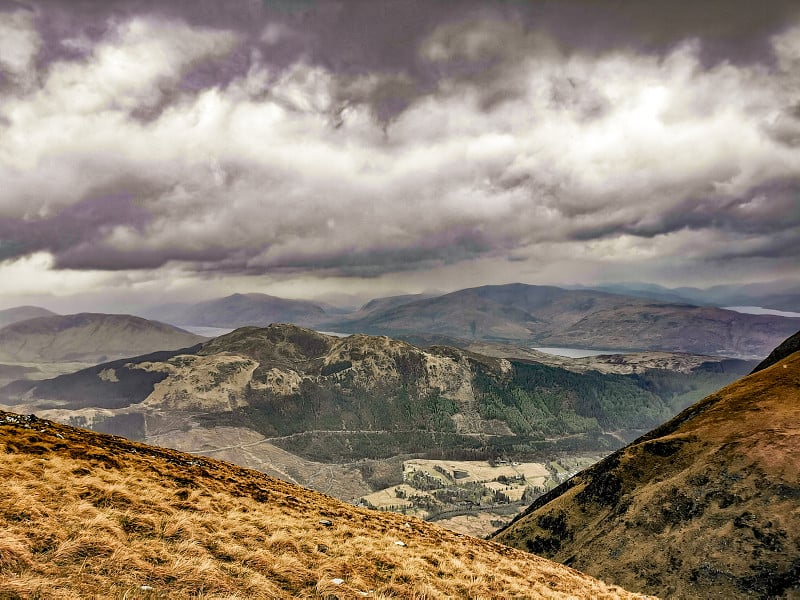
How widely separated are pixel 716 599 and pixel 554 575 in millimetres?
71450

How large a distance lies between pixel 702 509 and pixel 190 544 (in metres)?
122

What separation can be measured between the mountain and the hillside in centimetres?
6899

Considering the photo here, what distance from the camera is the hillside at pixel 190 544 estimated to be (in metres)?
15.9

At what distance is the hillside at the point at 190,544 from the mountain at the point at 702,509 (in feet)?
226

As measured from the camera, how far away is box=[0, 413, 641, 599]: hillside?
15906 millimetres

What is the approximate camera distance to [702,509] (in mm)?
97438

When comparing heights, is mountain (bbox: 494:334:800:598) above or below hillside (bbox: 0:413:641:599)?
below

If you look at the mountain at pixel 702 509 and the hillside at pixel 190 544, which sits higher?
the hillside at pixel 190 544

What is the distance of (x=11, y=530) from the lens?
1659cm

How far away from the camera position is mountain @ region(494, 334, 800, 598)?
79938 millimetres

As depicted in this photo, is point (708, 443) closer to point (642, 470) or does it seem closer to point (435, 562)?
point (642, 470)

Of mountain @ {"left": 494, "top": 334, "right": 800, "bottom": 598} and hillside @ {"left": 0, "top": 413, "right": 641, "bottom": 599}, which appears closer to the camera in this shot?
hillside @ {"left": 0, "top": 413, "right": 641, "bottom": 599}

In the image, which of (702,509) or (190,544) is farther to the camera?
(702,509)

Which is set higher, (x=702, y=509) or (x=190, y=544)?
(x=190, y=544)
